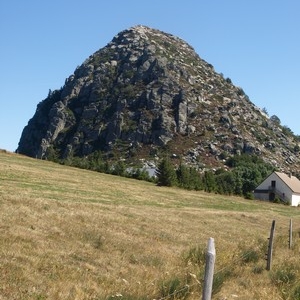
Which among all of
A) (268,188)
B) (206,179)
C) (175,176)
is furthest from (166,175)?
(268,188)

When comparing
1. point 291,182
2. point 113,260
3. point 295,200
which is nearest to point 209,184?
point 295,200

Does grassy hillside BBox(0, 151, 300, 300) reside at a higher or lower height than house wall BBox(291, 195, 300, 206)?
lower

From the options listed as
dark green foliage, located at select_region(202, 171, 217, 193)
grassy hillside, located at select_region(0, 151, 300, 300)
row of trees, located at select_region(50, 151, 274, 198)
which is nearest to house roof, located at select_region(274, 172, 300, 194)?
row of trees, located at select_region(50, 151, 274, 198)

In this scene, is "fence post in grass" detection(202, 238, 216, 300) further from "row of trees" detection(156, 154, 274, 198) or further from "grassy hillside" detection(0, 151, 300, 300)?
"row of trees" detection(156, 154, 274, 198)

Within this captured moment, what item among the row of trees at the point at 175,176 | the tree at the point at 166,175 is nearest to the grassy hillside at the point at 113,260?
the tree at the point at 166,175

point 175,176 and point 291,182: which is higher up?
point 291,182

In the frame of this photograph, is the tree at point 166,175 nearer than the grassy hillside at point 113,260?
No

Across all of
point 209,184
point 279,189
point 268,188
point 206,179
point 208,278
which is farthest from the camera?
point 268,188

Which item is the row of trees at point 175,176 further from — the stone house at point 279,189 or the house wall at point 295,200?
the house wall at point 295,200

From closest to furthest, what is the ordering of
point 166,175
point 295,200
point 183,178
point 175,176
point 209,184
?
point 166,175
point 175,176
point 183,178
point 209,184
point 295,200

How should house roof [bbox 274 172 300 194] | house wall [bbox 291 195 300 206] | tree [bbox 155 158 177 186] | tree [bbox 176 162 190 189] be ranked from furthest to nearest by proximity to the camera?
house roof [bbox 274 172 300 194] → house wall [bbox 291 195 300 206] → tree [bbox 176 162 190 189] → tree [bbox 155 158 177 186]

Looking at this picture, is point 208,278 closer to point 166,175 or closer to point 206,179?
point 166,175

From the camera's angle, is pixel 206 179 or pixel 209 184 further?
pixel 206 179

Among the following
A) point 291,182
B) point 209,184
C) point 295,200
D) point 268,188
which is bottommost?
point 295,200
